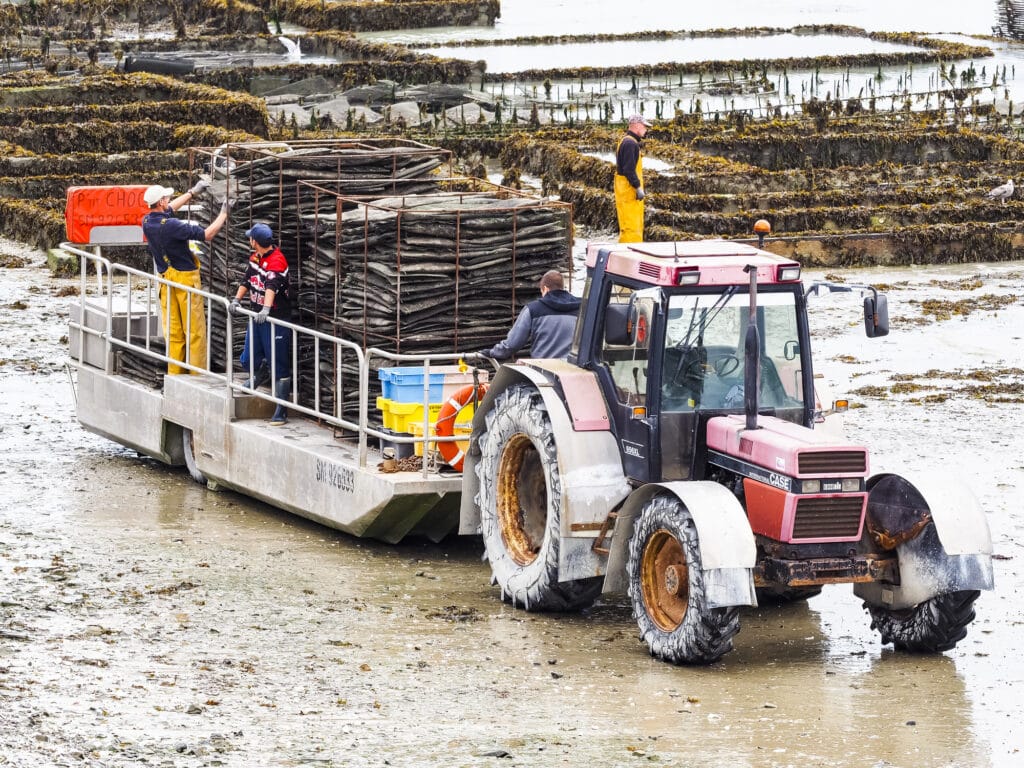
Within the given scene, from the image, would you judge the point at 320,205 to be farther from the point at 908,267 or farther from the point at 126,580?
the point at 908,267

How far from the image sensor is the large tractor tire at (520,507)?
11.1m

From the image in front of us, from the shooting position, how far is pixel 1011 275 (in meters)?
25.8

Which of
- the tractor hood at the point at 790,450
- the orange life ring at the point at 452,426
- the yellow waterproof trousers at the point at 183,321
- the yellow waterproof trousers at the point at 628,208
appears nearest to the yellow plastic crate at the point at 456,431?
the orange life ring at the point at 452,426

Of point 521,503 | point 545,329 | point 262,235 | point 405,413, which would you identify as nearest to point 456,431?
point 405,413

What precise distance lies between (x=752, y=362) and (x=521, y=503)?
2141mm

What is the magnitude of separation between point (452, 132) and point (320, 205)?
24.5 m

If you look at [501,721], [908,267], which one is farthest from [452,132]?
[501,721]

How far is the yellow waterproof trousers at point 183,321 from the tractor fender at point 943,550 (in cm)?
680

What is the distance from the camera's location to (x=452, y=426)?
12.6m

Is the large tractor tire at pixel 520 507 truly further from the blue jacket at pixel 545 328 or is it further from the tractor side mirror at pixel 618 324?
the tractor side mirror at pixel 618 324

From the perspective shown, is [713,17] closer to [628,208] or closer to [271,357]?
[628,208]

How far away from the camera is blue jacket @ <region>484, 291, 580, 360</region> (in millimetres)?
12109

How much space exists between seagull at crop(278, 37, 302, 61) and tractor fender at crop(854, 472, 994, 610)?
47603mm

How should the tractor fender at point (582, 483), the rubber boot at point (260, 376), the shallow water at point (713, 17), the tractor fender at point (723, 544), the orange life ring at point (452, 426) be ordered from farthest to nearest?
the shallow water at point (713, 17) < the rubber boot at point (260, 376) < the orange life ring at point (452, 426) < the tractor fender at point (582, 483) < the tractor fender at point (723, 544)
